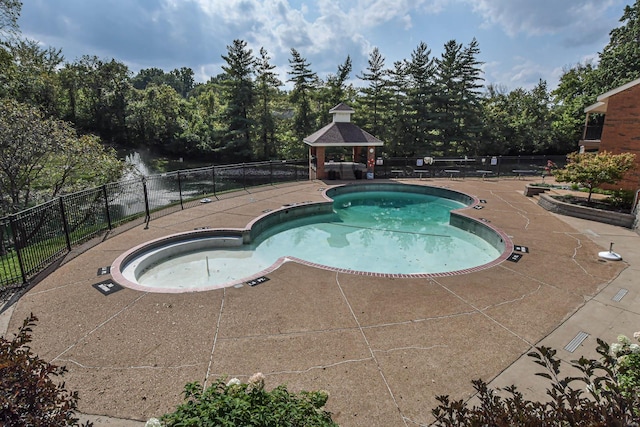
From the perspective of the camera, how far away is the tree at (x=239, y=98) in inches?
1112

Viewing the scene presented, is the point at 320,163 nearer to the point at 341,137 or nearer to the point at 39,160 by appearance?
the point at 341,137

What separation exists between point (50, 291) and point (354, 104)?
2745 cm

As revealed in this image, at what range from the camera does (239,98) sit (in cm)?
2903

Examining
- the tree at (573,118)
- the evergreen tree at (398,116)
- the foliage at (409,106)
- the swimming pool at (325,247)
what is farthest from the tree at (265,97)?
the tree at (573,118)

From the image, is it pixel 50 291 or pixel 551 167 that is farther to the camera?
pixel 551 167

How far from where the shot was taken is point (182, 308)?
247 inches

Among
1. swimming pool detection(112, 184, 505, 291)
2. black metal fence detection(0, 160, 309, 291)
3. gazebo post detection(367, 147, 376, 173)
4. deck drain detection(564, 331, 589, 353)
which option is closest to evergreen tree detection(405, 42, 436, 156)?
gazebo post detection(367, 147, 376, 173)

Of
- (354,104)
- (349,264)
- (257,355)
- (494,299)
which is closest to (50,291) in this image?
(257,355)

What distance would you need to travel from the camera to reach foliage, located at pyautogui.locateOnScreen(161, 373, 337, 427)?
226 centimetres

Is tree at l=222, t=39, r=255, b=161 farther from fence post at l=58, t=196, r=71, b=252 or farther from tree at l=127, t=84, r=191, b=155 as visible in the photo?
fence post at l=58, t=196, r=71, b=252

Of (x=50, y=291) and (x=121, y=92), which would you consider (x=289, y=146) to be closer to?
(x=121, y=92)

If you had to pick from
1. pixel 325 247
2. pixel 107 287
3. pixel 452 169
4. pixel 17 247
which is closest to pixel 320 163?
pixel 325 247

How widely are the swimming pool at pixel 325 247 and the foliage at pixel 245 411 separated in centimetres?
486

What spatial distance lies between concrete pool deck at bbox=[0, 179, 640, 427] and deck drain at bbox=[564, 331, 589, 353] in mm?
75
